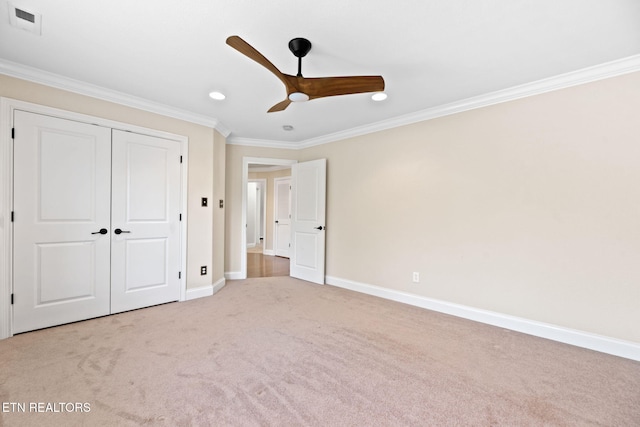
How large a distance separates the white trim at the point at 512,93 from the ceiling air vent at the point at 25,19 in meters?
3.34

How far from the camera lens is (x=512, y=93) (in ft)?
9.25

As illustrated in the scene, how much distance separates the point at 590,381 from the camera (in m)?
1.98

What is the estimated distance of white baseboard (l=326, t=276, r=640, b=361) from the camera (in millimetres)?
2330

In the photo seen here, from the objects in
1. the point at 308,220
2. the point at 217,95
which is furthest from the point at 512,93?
the point at 308,220

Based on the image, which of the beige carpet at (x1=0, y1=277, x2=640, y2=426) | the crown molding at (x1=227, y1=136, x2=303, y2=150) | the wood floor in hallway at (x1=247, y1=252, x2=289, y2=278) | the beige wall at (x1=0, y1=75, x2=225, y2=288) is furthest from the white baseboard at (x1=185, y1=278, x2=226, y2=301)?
the crown molding at (x1=227, y1=136, x2=303, y2=150)

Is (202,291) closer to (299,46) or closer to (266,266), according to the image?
(266,266)

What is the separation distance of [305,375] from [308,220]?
9.77ft

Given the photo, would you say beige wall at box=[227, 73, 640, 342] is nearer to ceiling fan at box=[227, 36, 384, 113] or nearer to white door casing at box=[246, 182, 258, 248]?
ceiling fan at box=[227, 36, 384, 113]

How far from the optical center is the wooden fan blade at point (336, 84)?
2.04 m

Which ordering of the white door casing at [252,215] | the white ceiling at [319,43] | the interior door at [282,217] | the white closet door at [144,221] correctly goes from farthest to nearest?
the white door casing at [252,215] → the interior door at [282,217] → the white closet door at [144,221] → the white ceiling at [319,43]

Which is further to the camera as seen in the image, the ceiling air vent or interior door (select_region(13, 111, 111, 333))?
interior door (select_region(13, 111, 111, 333))

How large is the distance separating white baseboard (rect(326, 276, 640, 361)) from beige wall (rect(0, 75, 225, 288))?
2395 mm

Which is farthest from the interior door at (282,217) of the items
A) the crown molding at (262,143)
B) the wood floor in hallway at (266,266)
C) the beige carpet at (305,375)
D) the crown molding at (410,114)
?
the beige carpet at (305,375)

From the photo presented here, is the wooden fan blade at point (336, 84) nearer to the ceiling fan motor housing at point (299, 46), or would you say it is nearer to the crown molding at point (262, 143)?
the ceiling fan motor housing at point (299, 46)
